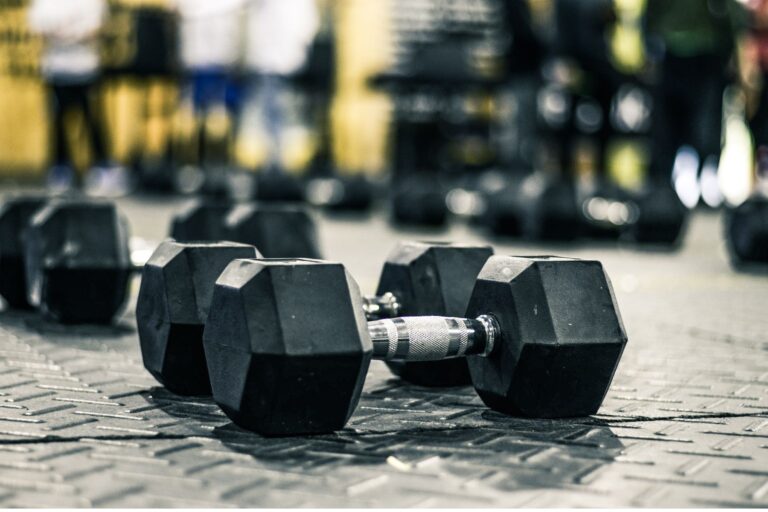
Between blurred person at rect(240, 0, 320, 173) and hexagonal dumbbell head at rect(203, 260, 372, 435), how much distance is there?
9.59 metres

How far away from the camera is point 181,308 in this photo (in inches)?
74.5

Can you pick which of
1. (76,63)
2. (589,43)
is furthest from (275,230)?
(76,63)

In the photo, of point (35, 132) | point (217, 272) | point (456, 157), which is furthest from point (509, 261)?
point (35, 132)

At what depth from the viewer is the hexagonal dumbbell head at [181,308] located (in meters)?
1.89

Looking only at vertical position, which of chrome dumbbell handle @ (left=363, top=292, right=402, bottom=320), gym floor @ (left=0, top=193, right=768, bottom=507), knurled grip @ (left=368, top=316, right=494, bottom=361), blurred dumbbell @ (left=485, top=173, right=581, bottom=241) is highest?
knurled grip @ (left=368, top=316, right=494, bottom=361)

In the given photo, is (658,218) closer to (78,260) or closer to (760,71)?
(78,260)

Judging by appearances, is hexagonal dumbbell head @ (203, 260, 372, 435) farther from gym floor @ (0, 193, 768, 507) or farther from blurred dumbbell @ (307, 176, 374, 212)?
blurred dumbbell @ (307, 176, 374, 212)

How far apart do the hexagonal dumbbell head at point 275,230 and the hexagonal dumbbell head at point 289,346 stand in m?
1.45

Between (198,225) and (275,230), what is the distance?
0.29 m

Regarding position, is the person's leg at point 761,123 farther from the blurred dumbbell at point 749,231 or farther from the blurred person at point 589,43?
the blurred dumbbell at point 749,231

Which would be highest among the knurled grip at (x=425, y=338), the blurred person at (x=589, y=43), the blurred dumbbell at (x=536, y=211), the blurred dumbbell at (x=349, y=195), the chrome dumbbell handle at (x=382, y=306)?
the blurred person at (x=589, y=43)

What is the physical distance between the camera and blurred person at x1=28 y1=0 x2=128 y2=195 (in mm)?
11547

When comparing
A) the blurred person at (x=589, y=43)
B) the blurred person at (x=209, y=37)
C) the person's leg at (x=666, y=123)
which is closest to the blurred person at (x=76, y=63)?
the blurred person at (x=209, y=37)

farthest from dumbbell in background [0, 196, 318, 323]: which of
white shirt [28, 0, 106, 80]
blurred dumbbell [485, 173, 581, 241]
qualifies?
white shirt [28, 0, 106, 80]
